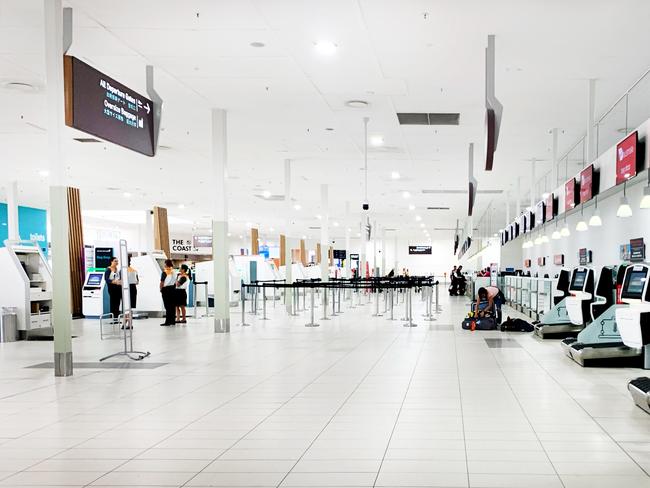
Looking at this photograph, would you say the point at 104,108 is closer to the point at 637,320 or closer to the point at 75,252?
the point at 637,320

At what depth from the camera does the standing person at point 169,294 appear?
1413 cm

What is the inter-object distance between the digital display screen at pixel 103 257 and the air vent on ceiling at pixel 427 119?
868 centimetres

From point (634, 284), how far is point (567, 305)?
2646 millimetres

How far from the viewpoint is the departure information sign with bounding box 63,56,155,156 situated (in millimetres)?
6535

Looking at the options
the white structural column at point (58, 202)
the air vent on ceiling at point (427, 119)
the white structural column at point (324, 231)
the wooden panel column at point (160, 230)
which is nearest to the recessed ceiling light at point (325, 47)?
the white structural column at point (58, 202)

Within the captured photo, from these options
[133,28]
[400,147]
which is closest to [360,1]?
[133,28]

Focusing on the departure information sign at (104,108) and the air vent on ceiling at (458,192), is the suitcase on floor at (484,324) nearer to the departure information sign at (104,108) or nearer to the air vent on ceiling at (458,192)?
the departure information sign at (104,108)

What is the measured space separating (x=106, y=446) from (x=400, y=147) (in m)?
11.9

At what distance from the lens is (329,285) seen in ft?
48.1

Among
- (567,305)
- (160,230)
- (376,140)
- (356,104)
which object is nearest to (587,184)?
(567,305)

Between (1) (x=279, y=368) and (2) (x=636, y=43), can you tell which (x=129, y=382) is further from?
(2) (x=636, y=43)

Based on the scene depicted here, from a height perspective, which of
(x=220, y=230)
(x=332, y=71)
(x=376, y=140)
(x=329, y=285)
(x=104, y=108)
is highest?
(x=332, y=71)

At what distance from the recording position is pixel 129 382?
269 inches

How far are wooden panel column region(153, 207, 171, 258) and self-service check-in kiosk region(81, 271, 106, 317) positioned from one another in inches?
343
